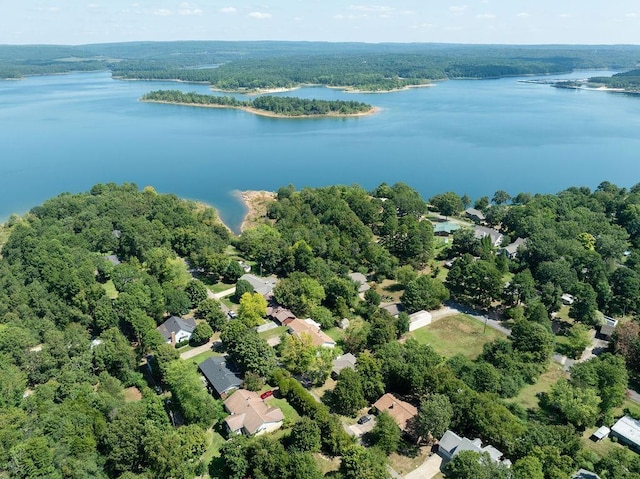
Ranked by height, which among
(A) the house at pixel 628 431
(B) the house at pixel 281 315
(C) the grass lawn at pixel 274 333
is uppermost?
(B) the house at pixel 281 315

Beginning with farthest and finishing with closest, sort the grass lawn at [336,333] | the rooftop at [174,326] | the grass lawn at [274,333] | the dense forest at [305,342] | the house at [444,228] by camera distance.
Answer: the house at [444,228] → the grass lawn at [336,333] → the grass lawn at [274,333] → the rooftop at [174,326] → the dense forest at [305,342]

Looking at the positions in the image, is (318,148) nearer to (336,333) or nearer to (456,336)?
(336,333)

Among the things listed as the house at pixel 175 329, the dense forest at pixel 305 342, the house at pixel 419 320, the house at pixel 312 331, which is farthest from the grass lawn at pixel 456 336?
the house at pixel 175 329

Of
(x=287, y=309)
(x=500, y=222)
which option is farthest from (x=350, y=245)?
(x=500, y=222)

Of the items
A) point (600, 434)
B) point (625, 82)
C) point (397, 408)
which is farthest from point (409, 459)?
point (625, 82)

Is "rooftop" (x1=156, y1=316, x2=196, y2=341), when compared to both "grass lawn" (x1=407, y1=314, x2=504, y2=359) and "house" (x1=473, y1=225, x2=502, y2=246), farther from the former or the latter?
"house" (x1=473, y1=225, x2=502, y2=246)

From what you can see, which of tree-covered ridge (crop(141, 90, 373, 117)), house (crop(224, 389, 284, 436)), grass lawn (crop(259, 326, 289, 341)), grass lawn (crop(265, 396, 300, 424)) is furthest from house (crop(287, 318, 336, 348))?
tree-covered ridge (crop(141, 90, 373, 117))

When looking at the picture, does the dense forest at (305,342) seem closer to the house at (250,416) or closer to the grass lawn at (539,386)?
the grass lawn at (539,386)
